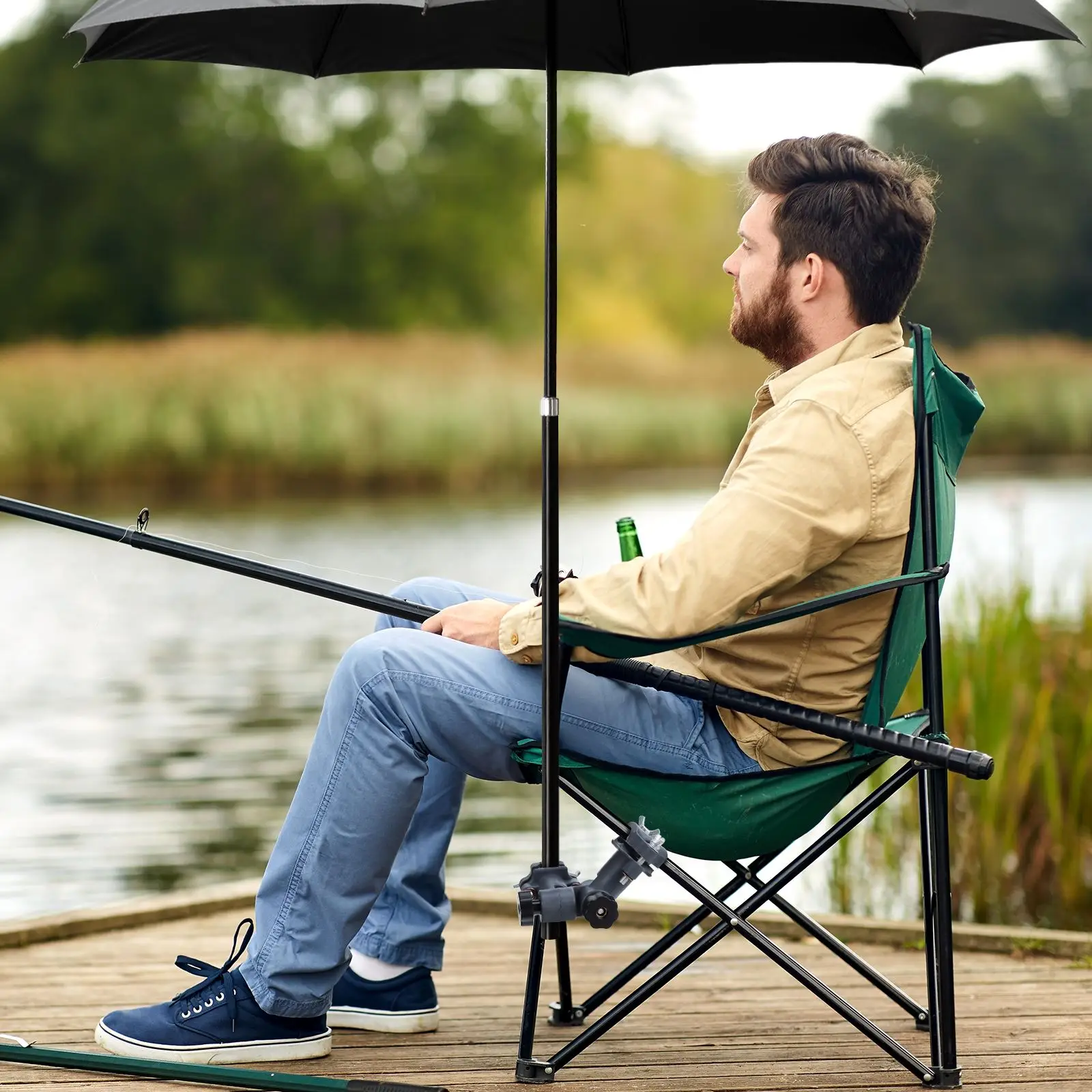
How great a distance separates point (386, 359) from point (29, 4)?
29.0ft

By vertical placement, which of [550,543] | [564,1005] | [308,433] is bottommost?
[564,1005]

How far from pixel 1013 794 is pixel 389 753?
2.03 meters

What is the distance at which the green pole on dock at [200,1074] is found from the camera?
2.05 m

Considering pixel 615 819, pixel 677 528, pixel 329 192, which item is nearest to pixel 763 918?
pixel 615 819

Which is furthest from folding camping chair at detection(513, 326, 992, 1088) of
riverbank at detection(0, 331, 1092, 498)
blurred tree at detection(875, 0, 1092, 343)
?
blurred tree at detection(875, 0, 1092, 343)

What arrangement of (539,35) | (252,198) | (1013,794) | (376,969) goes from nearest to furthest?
(376,969), (539,35), (1013,794), (252,198)

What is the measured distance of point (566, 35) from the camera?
2713mm

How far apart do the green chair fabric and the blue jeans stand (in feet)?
0.17

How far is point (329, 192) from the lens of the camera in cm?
2989

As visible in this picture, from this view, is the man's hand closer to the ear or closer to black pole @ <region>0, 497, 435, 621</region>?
black pole @ <region>0, 497, 435, 621</region>

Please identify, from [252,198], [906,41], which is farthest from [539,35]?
[252,198]

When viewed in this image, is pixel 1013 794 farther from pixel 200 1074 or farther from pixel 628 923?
pixel 200 1074

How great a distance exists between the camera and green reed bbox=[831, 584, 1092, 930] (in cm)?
371

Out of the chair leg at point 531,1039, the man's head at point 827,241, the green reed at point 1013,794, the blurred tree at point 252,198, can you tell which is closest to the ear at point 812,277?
the man's head at point 827,241
